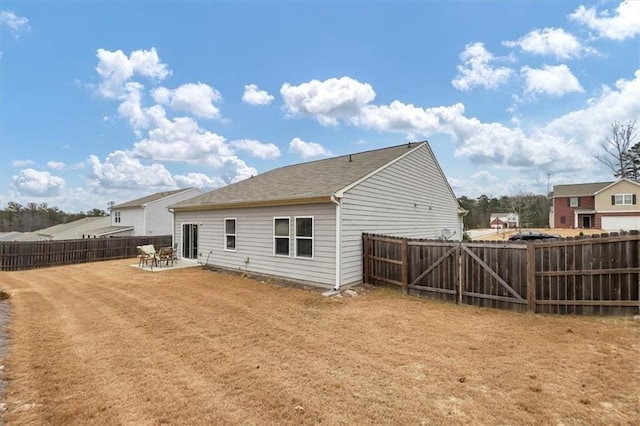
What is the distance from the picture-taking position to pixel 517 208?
34906 millimetres

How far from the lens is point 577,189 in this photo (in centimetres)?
4156

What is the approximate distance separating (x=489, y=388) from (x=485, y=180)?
26343 mm

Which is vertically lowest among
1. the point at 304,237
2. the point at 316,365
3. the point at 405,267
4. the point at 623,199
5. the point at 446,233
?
the point at 316,365

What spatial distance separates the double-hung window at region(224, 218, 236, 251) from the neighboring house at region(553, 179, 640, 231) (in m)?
42.7

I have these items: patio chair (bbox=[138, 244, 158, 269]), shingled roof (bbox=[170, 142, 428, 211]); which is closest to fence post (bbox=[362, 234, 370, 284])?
shingled roof (bbox=[170, 142, 428, 211])

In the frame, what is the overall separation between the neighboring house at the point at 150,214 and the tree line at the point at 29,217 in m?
29.5

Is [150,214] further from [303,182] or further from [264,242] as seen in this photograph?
[303,182]

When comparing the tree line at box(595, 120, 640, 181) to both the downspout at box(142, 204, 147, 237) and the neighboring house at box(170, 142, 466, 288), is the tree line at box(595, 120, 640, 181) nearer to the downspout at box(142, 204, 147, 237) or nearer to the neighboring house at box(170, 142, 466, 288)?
the neighboring house at box(170, 142, 466, 288)

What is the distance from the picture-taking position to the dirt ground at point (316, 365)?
3109mm

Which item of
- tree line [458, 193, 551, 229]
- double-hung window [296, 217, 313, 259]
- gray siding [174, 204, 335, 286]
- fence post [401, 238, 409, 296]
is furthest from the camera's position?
tree line [458, 193, 551, 229]

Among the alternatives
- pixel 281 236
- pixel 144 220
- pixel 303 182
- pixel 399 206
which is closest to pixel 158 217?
pixel 144 220

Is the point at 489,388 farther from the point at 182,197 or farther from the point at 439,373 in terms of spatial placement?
the point at 182,197

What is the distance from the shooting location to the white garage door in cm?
3462

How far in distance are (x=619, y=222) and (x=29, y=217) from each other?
8713cm
